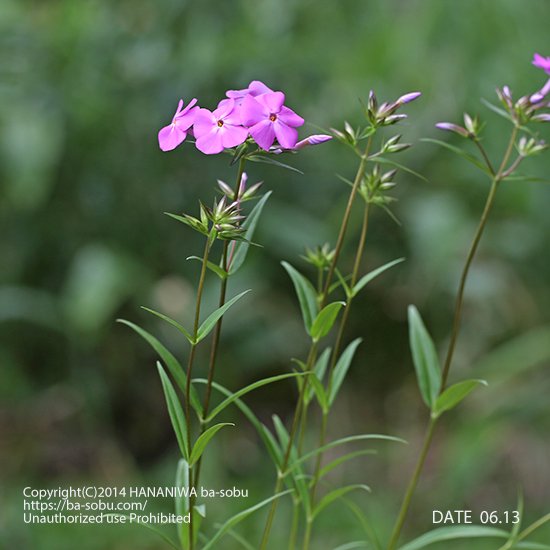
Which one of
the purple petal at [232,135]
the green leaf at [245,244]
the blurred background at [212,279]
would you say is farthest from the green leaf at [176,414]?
the blurred background at [212,279]

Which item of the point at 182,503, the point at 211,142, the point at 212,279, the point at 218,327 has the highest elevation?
the point at 212,279

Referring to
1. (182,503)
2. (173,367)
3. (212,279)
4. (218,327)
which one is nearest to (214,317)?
(218,327)

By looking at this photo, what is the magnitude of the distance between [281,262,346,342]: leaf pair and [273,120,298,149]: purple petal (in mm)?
143

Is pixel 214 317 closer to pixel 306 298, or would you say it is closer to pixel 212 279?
pixel 306 298

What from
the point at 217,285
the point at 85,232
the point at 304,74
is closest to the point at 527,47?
the point at 304,74

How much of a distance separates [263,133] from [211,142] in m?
0.04

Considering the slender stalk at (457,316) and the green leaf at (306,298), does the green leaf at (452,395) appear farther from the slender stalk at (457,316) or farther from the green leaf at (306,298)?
the green leaf at (306,298)

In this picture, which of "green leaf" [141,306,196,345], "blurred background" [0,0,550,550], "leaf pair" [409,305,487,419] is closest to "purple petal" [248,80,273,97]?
"green leaf" [141,306,196,345]

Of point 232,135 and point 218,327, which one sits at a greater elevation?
point 232,135

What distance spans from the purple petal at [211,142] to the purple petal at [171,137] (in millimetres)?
24

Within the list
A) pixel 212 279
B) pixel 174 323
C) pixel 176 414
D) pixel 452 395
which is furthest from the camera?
pixel 212 279

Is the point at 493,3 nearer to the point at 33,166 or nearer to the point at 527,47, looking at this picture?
the point at 527,47

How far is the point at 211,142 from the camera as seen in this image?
64 centimetres

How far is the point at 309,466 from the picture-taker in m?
2.07
